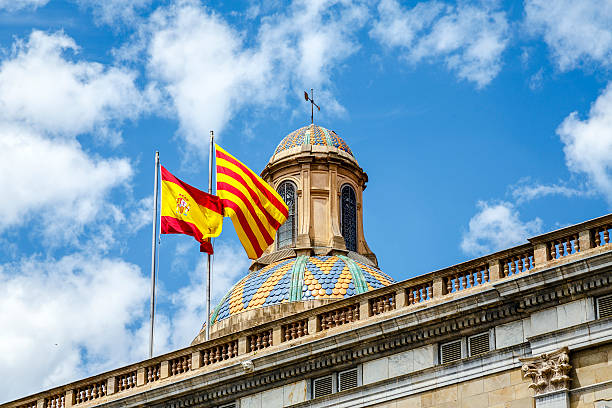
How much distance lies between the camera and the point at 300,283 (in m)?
61.5

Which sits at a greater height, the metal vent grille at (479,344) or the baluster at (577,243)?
the baluster at (577,243)

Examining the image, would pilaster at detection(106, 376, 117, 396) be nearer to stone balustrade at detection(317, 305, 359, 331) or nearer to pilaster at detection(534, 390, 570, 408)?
stone balustrade at detection(317, 305, 359, 331)

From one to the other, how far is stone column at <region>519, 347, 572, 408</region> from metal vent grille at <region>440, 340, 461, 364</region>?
2.23 m

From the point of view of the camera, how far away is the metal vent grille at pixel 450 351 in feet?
116

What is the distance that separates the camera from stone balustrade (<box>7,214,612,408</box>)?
1363 inches

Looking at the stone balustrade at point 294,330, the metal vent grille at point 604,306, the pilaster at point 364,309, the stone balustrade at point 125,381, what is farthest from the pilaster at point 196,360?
the metal vent grille at point 604,306

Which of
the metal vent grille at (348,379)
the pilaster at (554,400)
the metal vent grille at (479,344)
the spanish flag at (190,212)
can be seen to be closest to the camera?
the pilaster at (554,400)

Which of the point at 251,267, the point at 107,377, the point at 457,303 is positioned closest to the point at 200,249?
the point at 107,377

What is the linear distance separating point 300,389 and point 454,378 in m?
4.72

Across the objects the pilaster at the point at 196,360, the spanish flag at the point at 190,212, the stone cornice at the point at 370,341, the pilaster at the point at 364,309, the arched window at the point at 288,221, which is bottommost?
the stone cornice at the point at 370,341

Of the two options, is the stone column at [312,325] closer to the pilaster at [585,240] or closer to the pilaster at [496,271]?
the pilaster at [496,271]

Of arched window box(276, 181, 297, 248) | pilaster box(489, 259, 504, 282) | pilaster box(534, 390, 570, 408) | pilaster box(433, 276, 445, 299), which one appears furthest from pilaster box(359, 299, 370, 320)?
arched window box(276, 181, 297, 248)

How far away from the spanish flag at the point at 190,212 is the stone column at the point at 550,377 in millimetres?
16166

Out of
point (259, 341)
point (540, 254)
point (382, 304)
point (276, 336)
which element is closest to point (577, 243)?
point (540, 254)
